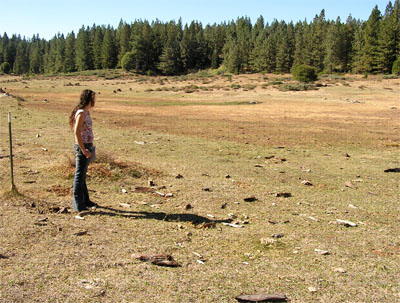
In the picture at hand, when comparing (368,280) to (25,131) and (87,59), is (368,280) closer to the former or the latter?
(25,131)

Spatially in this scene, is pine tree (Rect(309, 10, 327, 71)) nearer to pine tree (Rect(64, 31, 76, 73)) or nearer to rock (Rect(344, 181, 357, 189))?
pine tree (Rect(64, 31, 76, 73))

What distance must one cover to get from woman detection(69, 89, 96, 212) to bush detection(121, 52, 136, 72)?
98.0m

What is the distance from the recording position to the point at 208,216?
6.64 metres

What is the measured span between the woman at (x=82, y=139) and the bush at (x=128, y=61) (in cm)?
9797

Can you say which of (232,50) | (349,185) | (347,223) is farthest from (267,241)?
(232,50)

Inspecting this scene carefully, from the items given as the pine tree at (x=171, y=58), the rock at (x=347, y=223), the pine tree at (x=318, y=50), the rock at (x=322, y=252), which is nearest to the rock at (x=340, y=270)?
the rock at (x=322, y=252)

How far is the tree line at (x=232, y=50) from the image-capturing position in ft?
266

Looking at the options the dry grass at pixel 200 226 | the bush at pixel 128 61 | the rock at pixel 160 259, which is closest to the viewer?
the dry grass at pixel 200 226

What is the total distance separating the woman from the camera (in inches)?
241

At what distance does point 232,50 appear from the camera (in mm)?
97688

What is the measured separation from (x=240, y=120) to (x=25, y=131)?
42.1ft

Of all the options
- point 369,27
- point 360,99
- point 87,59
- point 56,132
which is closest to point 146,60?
point 87,59

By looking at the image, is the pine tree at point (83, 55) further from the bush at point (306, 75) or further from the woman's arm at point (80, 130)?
the woman's arm at point (80, 130)

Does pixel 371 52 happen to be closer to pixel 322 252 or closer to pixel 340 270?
pixel 322 252
